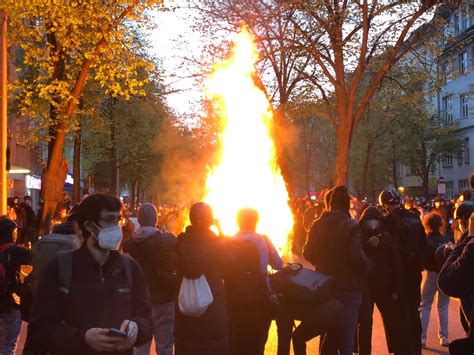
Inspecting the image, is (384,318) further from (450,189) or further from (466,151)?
(450,189)

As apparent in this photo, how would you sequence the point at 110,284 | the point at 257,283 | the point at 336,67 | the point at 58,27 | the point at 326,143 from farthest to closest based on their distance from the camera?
1. the point at 326,143
2. the point at 336,67
3. the point at 58,27
4. the point at 257,283
5. the point at 110,284

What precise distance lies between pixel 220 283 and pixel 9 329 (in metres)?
2.38

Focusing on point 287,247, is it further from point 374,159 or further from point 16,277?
point 374,159

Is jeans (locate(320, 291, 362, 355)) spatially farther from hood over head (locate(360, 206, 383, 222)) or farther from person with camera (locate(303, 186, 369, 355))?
hood over head (locate(360, 206, 383, 222))

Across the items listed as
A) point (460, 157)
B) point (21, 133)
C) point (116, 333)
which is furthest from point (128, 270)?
point (460, 157)

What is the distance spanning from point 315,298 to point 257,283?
573mm

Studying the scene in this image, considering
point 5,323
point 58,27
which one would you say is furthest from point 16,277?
point 58,27

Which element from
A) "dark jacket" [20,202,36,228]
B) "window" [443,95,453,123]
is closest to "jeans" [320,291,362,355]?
"dark jacket" [20,202,36,228]

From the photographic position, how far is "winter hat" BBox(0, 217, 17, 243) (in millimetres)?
6484

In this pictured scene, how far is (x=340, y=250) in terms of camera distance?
6.67 m

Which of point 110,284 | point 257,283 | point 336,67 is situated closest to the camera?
point 110,284

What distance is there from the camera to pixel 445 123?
57750mm

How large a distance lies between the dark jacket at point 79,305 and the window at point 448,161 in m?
55.9

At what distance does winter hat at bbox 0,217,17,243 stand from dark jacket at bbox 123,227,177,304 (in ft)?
3.74
